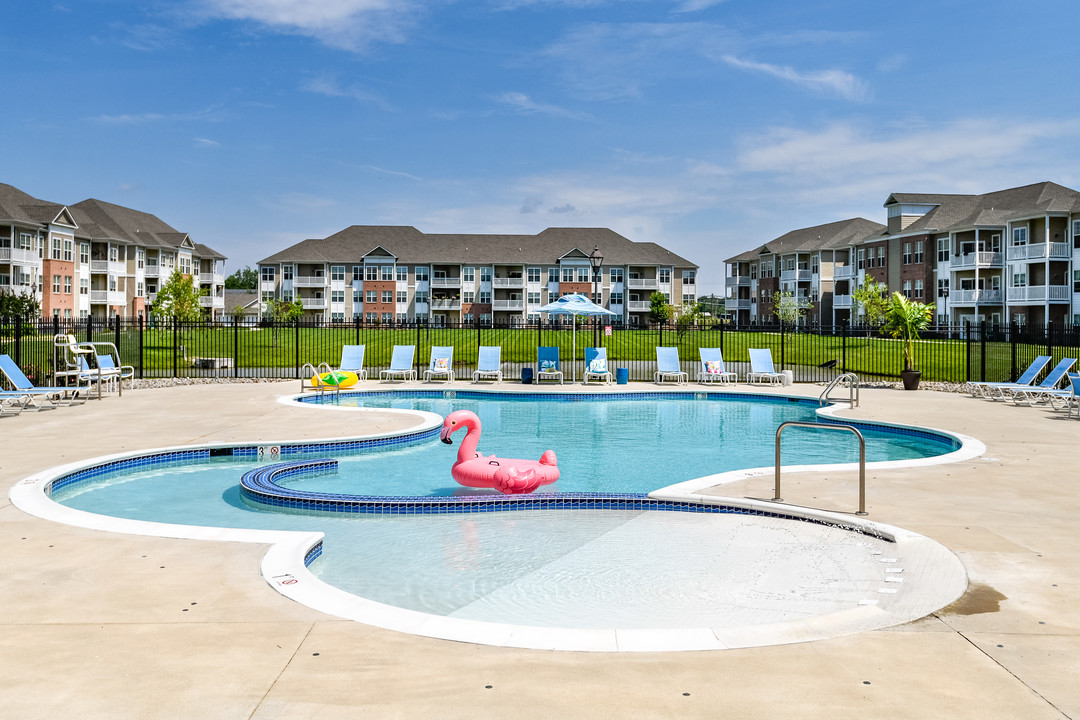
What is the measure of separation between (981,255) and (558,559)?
185ft

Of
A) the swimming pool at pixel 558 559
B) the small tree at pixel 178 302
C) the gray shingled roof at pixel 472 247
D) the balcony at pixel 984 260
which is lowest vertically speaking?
the swimming pool at pixel 558 559

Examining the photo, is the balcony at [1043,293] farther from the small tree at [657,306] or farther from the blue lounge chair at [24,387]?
the blue lounge chair at [24,387]

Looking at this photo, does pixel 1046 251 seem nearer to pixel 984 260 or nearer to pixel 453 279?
pixel 984 260

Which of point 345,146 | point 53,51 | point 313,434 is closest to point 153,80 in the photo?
point 53,51

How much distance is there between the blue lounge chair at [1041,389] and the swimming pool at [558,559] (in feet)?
46.5

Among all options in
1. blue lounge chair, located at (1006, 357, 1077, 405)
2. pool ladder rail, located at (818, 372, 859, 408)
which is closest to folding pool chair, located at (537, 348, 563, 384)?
pool ladder rail, located at (818, 372, 859, 408)

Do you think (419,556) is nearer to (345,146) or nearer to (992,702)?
(992,702)

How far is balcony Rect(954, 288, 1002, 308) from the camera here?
53.9 metres

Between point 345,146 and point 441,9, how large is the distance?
1692cm

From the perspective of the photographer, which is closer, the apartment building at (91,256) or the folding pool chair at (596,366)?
the folding pool chair at (596,366)

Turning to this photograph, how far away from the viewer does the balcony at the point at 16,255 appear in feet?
180

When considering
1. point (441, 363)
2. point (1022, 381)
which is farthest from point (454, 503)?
point (1022, 381)

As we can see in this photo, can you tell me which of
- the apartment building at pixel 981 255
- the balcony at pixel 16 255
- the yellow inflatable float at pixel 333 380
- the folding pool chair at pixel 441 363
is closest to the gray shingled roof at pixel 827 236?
the apartment building at pixel 981 255

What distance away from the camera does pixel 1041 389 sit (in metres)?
18.4
